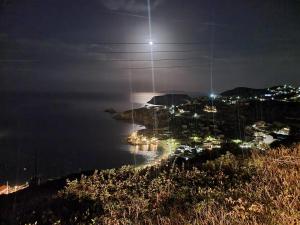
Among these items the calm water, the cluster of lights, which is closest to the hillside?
the calm water

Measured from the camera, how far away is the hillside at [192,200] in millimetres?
4535

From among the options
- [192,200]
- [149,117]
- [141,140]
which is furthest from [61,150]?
[192,200]

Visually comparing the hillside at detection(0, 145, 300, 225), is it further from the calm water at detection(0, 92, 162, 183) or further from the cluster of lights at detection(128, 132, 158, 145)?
the cluster of lights at detection(128, 132, 158, 145)

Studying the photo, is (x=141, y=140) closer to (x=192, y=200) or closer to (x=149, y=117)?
(x=149, y=117)

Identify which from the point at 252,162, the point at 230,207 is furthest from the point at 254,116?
the point at 230,207

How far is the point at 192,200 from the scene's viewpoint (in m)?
6.08

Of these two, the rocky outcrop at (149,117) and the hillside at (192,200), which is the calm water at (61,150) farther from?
the hillside at (192,200)

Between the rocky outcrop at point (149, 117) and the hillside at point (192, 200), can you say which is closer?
the hillside at point (192, 200)

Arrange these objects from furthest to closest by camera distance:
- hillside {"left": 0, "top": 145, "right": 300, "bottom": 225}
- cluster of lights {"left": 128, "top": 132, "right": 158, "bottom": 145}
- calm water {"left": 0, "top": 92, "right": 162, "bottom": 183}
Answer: cluster of lights {"left": 128, "top": 132, "right": 158, "bottom": 145} → calm water {"left": 0, "top": 92, "right": 162, "bottom": 183} → hillside {"left": 0, "top": 145, "right": 300, "bottom": 225}

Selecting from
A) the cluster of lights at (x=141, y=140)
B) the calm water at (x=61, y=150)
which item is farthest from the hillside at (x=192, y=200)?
the cluster of lights at (x=141, y=140)

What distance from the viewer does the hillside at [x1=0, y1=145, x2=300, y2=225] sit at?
4.54m

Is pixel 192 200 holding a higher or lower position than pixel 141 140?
higher

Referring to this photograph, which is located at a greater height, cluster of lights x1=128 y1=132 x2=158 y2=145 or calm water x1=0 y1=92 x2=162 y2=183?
cluster of lights x1=128 y1=132 x2=158 y2=145

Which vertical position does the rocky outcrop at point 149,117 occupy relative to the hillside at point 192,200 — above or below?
below
